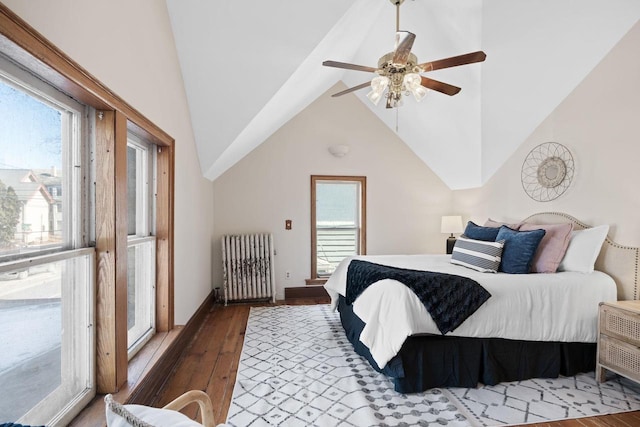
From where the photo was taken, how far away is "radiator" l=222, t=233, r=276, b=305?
4.49m

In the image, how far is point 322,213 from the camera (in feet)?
16.5

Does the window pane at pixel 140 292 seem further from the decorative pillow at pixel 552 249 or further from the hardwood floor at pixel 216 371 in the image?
the decorative pillow at pixel 552 249

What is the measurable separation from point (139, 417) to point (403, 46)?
2511 millimetres

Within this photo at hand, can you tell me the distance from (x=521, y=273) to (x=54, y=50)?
337 cm

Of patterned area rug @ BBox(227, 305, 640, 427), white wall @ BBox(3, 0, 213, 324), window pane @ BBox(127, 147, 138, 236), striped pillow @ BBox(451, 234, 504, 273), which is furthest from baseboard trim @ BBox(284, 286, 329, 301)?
window pane @ BBox(127, 147, 138, 236)

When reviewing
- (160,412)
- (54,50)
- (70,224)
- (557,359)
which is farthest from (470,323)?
(54,50)

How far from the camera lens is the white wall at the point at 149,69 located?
4.17 feet

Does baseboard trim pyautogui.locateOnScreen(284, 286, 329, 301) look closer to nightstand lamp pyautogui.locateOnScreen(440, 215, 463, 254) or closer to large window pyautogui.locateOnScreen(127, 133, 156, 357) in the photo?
nightstand lamp pyautogui.locateOnScreen(440, 215, 463, 254)

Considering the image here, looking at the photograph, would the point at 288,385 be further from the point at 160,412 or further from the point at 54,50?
the point at 54,50

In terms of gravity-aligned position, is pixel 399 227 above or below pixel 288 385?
above

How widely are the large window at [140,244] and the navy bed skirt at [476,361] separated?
179 centimetres

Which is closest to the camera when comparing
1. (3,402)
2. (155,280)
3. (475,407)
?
(3,402)

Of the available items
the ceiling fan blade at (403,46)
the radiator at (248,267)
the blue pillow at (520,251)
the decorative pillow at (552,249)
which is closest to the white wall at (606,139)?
the decorative pillow at (552,249)

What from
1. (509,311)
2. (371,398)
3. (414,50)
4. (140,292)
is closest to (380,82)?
(414,50)
